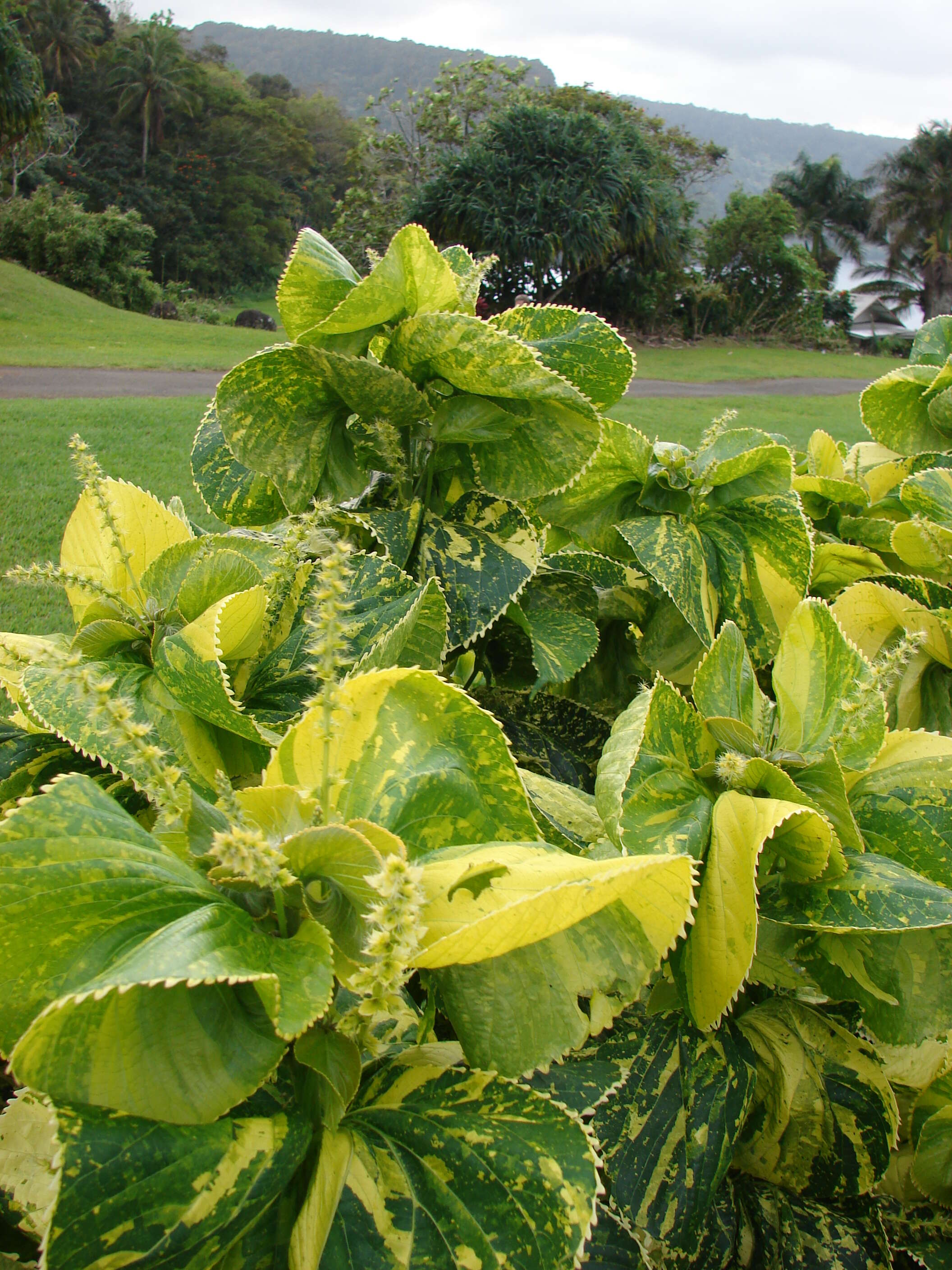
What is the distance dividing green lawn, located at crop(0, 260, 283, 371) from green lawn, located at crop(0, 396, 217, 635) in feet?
13.6

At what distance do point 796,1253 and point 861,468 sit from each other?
1.45 metres

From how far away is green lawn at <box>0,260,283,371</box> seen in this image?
1549cm

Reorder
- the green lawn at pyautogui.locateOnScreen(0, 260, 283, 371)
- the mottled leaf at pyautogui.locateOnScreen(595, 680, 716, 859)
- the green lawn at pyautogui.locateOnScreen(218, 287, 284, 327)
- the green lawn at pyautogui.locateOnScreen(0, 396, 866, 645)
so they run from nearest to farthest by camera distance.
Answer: the mottled leaf at pyautogui.locateOnScreen(595, 680, 716, 859)
the green lawn at pyautogui.locateOnScreen(0, 396, 866, 645)
the green lawn at pyautogui.locateOnScreen(0, 260, 283, 371)
the green lawn at pyautogui.locateOnScreen(218, 287, 284, 327)

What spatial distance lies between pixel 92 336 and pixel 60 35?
98.4 ft

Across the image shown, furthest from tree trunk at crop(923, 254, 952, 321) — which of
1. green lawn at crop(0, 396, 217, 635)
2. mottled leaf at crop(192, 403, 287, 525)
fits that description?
mottled leaf at crop(192, 403, 287, 525)

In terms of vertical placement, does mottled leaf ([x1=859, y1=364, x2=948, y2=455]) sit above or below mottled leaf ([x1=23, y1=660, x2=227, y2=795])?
above

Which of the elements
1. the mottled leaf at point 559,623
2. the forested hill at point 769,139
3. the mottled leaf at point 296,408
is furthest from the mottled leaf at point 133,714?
the forested hill at point 769,139

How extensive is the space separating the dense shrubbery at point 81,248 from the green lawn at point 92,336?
6.77 feet

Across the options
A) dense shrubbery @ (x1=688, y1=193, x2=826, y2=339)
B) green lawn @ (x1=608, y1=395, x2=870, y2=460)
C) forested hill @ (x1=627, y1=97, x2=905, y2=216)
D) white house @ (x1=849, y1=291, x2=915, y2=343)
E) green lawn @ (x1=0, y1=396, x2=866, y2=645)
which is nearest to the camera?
green lawn @ (x1=0, y1=396, x2=866, y2=645)

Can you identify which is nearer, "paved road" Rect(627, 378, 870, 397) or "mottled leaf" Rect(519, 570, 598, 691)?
"mottled leaf" Rect(519, 570, 598, 691)

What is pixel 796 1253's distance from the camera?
86 cm

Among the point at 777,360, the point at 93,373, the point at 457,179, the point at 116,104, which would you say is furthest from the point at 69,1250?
the point at 116,104

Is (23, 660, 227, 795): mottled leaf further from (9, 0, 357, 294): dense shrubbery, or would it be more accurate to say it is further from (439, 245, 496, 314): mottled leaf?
(9, 0, 357, 294): dense shrubbery

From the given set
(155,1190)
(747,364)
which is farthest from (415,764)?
(747,364)
